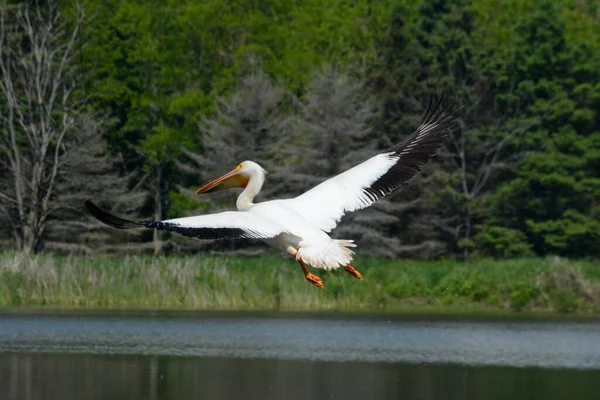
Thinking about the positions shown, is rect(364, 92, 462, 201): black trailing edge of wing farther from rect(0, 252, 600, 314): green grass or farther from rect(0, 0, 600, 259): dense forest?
rect(0, 0, 600, 259): dense forest

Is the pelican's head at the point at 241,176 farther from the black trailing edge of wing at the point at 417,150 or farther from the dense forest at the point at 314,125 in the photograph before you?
the dense forest at the point at 314,125

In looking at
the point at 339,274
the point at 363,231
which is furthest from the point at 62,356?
the point at 363,231

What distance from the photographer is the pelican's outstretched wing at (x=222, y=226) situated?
1362cm

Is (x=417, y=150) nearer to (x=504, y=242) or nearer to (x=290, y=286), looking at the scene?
(x=290, y=286)

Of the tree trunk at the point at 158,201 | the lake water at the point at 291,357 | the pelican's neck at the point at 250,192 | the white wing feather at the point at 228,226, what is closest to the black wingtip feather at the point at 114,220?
the white wing feather at the point at 228,226

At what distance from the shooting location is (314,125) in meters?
41.6

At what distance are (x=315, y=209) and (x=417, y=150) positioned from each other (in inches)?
49.3

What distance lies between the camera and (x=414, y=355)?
78.7 feet

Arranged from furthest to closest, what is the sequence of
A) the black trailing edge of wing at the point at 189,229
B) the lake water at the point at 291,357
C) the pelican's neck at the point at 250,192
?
the lake water at the point at 291,357 → the pelican's neck at the point at 250,192 → the black trailing edge of wing at the point at 189,229

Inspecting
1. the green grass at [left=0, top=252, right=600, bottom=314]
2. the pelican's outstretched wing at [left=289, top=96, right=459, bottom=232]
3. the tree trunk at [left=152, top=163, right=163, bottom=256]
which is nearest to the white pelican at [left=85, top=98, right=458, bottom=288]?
the pelican's outstretched wing at [left=289, top=96, right=459, bottom=232]

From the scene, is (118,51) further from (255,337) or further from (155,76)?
(255,337)

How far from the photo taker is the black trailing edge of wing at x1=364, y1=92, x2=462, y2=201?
15.1 m

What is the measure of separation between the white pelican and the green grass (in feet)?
44.9

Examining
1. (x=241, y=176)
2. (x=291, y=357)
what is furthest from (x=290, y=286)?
(x=241, y=176)
